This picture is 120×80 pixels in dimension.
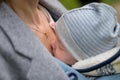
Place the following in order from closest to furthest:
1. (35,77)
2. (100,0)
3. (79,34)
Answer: (35,77) → (79,34) → (100,0)

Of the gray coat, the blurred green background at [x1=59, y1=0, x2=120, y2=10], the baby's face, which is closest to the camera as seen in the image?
the gray coat

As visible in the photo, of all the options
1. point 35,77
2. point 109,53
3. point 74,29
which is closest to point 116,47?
point 109,53

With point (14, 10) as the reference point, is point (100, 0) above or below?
below

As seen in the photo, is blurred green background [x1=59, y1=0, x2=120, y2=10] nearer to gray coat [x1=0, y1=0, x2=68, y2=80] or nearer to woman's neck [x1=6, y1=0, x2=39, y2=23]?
woman's neck [x1=6, y1=0, x2=39, y2=23]

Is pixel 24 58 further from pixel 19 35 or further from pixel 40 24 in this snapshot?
pixel 40 24

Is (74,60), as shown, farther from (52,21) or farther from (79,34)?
(52,21)

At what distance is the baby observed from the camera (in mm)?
1149

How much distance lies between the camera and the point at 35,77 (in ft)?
3.46

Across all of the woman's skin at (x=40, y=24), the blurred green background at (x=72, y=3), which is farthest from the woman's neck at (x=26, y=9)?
the blurred green background at (x=72, y=3)

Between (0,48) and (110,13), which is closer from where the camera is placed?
(0,48)

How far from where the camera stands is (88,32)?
3.80 feet

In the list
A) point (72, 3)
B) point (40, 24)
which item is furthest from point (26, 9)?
point (72, 3)

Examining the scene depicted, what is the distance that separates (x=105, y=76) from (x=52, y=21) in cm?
40

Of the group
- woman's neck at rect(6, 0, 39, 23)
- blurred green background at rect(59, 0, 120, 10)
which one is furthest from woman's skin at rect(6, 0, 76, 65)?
blurred green background at rect(59, 0, 120, 10)
